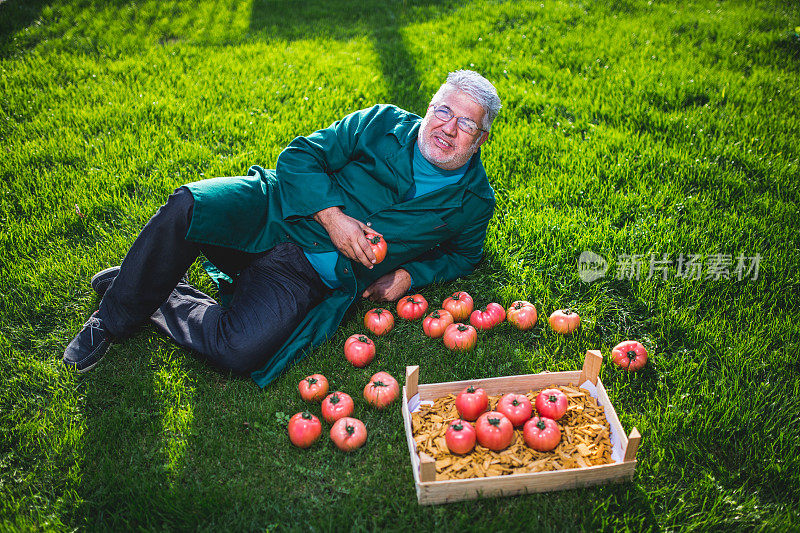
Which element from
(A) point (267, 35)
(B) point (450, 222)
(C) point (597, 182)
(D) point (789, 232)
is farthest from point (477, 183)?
(A) point (267, 35)

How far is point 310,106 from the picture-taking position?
6777 millimetres

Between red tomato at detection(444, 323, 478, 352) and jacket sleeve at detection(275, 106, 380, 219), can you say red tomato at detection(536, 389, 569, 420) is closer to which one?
red tomato at detection(444, 323, 478, 352)

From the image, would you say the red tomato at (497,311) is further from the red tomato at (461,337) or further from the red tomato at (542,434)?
the red tomato at (542,434)

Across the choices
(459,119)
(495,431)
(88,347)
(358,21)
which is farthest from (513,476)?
(358,21)

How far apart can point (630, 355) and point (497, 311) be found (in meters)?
0.98

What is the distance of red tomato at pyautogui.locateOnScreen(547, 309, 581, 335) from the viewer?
4102 millimetres

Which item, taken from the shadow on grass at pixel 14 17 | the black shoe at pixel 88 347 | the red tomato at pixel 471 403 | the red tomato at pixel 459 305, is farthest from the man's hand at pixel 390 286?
the shadow on grass at pixel 14 17

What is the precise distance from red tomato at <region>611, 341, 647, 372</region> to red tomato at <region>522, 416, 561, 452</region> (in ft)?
3.08

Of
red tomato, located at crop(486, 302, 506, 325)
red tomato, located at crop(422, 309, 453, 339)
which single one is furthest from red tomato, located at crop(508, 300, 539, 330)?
red tomato, located at crop(422, 309, 453, 339)

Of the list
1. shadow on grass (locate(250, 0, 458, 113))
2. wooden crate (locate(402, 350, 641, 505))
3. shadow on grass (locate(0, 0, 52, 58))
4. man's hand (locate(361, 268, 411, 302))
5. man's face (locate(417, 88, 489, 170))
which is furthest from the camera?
shadow on grass (locate(0, 0, 52, 58))

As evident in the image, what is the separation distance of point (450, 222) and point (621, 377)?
1.62 m

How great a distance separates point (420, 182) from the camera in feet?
13.2

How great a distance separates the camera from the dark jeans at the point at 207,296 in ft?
11.2

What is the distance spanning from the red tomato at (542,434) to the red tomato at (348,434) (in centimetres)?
98
